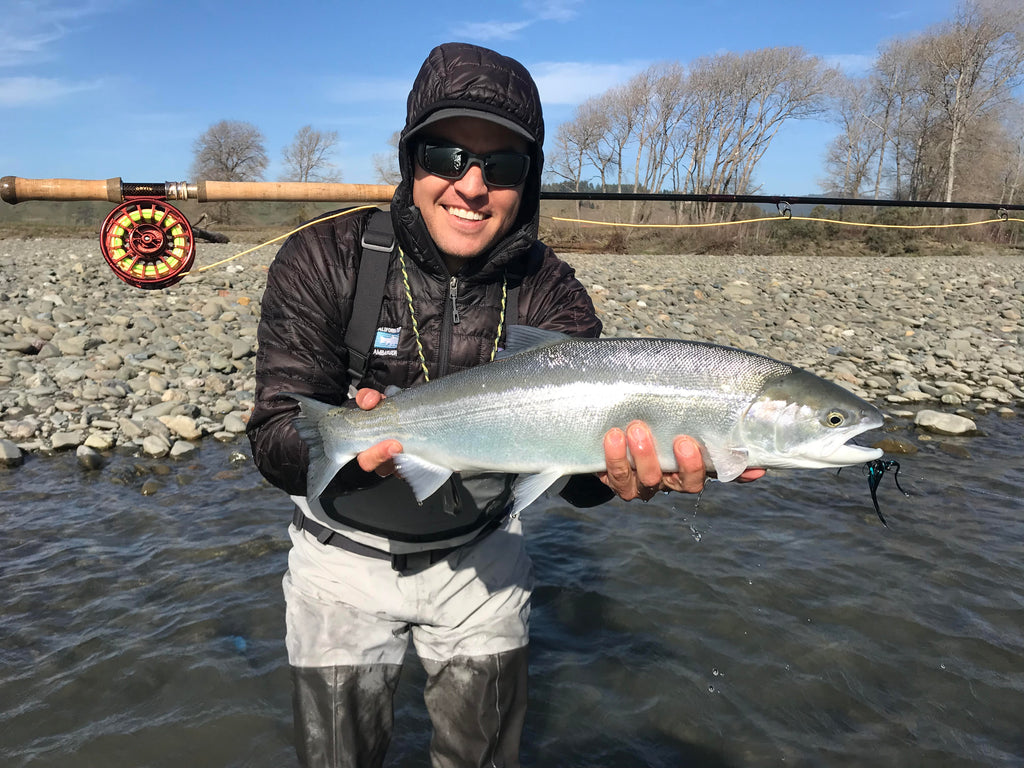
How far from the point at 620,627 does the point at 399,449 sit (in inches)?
128

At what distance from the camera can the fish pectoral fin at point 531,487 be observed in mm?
2691

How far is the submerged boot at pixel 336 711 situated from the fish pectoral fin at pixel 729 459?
1615 mm

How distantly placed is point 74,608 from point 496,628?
383 centimetres

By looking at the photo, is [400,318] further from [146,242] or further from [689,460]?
[146,242]

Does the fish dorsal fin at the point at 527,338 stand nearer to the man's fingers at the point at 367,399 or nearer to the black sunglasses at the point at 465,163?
the man's fingers at the point at 367,399

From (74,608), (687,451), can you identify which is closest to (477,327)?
(687,451)

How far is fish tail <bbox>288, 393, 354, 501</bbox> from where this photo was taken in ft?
8.91

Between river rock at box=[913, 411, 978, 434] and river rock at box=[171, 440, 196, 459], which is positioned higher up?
river rock at box=[171, 440, 196, 459]

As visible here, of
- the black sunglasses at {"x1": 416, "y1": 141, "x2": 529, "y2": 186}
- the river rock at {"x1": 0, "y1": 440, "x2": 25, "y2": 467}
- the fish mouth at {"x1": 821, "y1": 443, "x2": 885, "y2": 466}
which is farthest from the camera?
the river rock at {"x1": 0, "y1": 440, "x2": 25, "y2": 467}

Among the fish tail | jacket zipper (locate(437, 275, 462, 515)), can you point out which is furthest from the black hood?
the fish tail

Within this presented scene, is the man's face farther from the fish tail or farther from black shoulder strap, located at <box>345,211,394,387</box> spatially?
the fish tail

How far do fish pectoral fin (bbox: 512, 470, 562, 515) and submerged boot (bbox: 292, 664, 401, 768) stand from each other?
0.99 m

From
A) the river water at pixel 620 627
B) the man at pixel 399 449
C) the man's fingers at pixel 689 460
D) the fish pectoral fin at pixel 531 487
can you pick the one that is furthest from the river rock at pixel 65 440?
the man's fingers at pixel 689 460

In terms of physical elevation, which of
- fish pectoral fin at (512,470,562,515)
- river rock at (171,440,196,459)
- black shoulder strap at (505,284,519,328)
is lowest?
river rock at (171,440,196,459)
